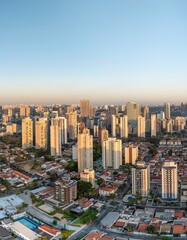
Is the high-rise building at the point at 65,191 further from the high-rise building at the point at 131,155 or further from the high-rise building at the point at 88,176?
the high-rise building at the point at 131,155

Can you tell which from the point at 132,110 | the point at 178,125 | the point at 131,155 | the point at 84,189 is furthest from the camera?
the point at 132,110

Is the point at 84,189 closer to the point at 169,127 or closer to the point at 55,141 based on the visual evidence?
the point at 55,141

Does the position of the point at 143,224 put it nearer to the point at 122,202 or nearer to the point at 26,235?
the point at 122,202

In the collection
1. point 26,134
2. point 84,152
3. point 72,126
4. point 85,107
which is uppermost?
point 85,107

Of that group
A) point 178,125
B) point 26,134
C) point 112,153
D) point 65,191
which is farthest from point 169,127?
point 65,191

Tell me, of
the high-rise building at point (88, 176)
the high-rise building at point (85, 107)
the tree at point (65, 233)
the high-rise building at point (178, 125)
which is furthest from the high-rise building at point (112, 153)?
the high-rise building at point (85, 107)

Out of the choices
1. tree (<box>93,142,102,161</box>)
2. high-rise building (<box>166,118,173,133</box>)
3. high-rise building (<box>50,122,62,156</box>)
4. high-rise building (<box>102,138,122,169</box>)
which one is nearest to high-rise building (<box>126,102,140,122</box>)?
high-rise building (<box>166,118,173,133</box>)

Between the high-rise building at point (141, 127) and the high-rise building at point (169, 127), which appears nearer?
the high-rise building at point (141, 127)
